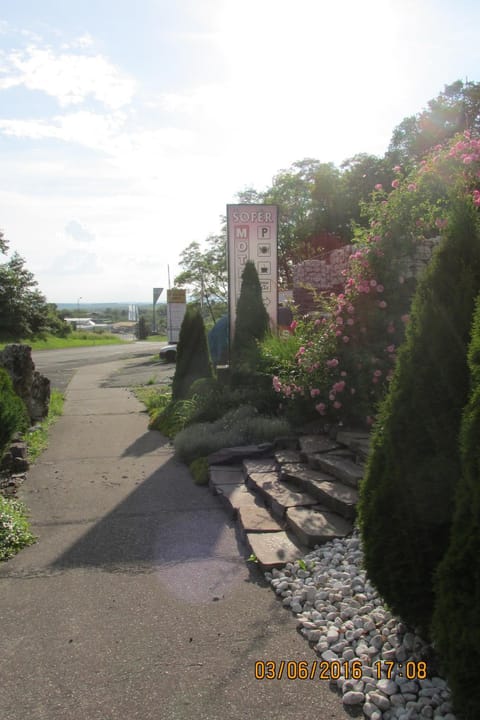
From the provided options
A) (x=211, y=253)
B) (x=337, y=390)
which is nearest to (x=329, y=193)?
Answer: (x=211, y=253)


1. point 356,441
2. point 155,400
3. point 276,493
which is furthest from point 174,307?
point 276,493

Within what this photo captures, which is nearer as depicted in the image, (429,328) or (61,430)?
(429,328)

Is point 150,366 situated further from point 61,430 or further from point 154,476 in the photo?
point 154,476

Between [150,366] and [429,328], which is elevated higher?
[429,328]

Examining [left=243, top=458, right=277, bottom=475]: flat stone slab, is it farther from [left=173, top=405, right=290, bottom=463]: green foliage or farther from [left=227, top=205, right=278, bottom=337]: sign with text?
[left=227, top=205, right=278, bottom=337]: sign with text

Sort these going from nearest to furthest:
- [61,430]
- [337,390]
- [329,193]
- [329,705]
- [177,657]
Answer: [329,705] < [177,657] < [337,390] < [61,430] < [329,193]

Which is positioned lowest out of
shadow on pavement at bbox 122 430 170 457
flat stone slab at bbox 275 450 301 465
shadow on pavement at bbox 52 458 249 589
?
shadow on pavement at bbox 122 430 170 457

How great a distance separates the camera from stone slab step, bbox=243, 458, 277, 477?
5.98m

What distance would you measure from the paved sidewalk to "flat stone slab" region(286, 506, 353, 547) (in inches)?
17.8

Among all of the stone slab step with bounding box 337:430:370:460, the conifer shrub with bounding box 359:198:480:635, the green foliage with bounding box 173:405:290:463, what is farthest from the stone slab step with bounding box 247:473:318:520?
the conifer shrub with bounding box 359:198:480:635

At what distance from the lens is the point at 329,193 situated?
27938 millimetres

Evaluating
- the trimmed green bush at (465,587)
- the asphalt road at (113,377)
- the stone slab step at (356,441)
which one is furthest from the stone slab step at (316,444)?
the asphalt road at (113,377)

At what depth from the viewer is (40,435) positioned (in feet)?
28.6

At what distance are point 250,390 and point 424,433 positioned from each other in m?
5.83
